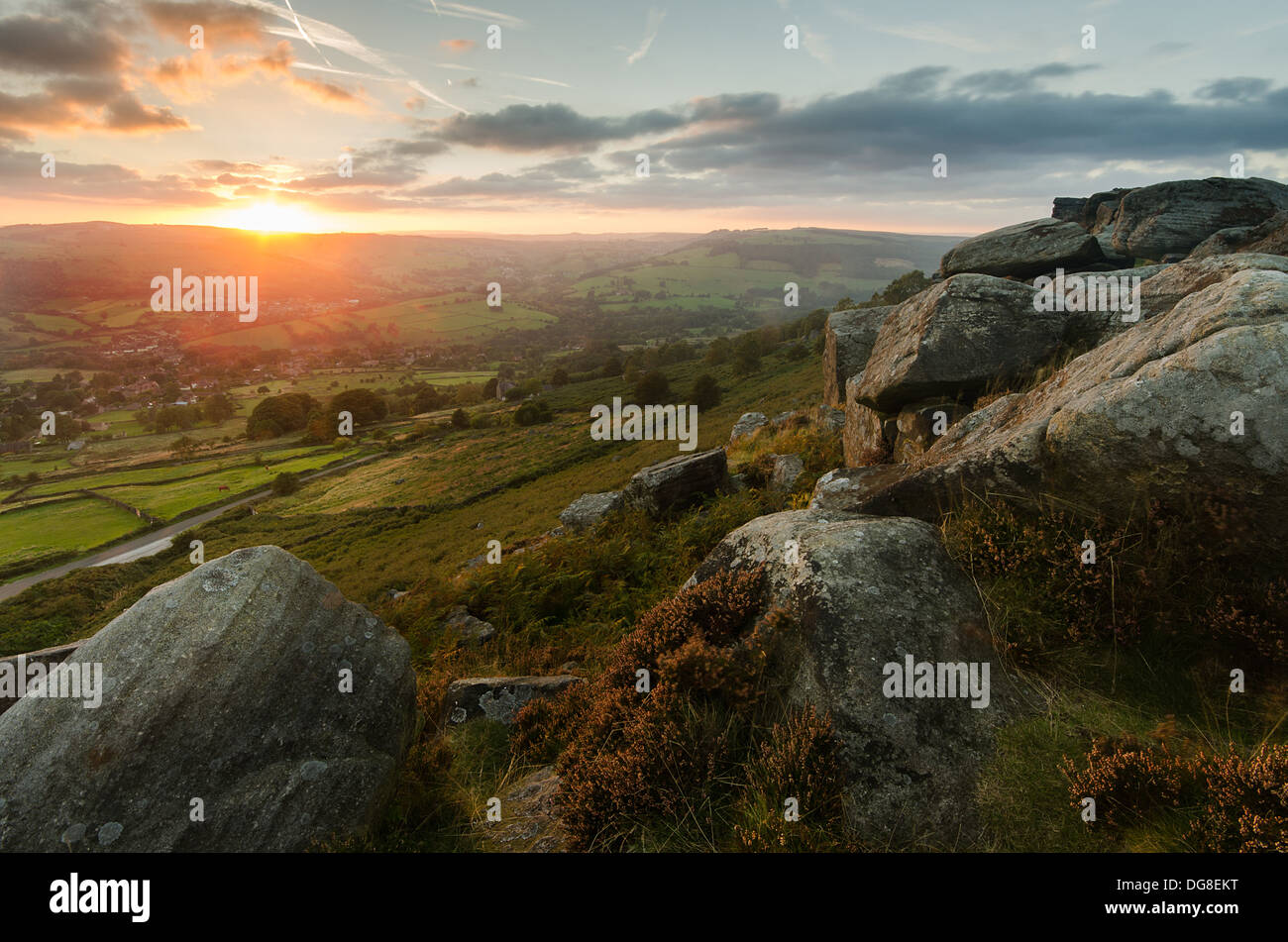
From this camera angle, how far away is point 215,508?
299 ft

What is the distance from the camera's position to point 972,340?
1162 cm

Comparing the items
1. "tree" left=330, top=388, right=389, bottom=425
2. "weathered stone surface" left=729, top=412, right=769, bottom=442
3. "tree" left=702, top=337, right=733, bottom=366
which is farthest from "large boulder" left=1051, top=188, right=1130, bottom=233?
"tree" left=330, top=388, right=389, bottom=425

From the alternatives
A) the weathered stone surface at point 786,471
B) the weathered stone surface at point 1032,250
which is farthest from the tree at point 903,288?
the weathered stone surface at point 786,471

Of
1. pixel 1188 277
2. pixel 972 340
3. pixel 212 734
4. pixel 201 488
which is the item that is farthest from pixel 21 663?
pixel 201 488

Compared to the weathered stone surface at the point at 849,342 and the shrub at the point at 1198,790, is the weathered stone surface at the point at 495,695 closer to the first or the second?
the shrub at the point at 1198,790

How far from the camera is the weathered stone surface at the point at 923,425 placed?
37.6ft

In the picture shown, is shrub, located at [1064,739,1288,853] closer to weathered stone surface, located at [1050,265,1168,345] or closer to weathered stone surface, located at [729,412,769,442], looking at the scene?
weathered stone surface, located at [1050,265,1168,345]

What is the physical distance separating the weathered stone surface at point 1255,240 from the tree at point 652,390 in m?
77.3

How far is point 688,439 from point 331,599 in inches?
1778

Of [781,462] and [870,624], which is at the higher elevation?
[781,462]
